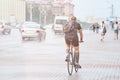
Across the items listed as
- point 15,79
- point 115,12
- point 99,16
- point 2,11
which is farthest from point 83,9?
point 15,79

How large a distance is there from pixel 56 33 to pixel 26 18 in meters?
47.4

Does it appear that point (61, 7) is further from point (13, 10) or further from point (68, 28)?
point (68, 28)

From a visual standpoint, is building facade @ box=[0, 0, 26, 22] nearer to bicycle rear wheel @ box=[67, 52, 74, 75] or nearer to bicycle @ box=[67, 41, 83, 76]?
bicycle @ box=[67, 41, 83, 76]

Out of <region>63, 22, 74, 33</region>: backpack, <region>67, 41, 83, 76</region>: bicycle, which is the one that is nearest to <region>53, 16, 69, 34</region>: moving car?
<region>67, 41, 83, 76</region>: bicycle

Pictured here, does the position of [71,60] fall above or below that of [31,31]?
above

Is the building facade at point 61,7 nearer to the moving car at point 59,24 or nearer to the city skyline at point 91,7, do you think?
the city skyline at point 91,7

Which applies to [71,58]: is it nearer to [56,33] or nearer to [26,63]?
[26,63]

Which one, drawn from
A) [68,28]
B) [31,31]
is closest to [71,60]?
[68,28]

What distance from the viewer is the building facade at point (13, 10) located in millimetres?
98188

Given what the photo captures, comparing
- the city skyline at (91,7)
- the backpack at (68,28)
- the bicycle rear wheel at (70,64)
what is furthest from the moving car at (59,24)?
the backpack at (68,28)

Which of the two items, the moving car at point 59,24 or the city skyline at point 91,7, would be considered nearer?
the moving car at point 59,24

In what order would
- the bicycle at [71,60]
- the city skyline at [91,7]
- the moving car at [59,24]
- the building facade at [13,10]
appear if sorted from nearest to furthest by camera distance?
the bicycle at [71,60], the moving car at [59,24], the city skyline at [91,7], the building facade at [13,10]

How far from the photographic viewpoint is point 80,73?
14398mm

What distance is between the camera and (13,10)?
9962cm
